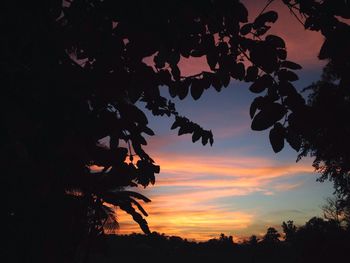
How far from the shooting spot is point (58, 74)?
223cm

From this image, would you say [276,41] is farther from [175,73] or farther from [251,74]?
[175,73]

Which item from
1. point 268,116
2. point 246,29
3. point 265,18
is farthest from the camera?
point 246,29

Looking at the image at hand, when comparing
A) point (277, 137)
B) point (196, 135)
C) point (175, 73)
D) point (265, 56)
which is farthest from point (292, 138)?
point (196, 135)

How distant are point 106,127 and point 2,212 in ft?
6.14

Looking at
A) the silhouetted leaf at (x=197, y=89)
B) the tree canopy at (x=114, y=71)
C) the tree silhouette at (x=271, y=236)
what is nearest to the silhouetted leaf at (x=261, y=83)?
the tree canopy at (x=114, y=71)

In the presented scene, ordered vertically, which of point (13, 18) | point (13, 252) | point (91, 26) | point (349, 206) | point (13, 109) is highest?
point (349, 206)

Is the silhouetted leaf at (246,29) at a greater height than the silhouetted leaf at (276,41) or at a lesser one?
greater

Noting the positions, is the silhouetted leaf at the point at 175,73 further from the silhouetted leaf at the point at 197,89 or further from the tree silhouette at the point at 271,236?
the tree silhouette at the point at 271,236

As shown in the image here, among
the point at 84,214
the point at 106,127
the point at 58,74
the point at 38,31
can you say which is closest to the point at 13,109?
the point at 58,74

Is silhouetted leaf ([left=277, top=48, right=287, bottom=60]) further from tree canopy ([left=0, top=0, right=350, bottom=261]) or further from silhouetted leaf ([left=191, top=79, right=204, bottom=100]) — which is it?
silhouetted leaf ([left=191, top=79, right=204, bottom=100])

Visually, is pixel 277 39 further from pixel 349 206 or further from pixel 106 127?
pixel 349 206

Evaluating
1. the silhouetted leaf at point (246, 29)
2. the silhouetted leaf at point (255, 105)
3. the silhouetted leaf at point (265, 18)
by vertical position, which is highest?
the silhouetted leaf at point (246, 29)

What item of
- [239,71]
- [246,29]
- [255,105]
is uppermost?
[246,29]

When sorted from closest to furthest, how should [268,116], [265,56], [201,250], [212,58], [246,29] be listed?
[268,116]
[265,56]
[246,29]
[212,58]
[201,250]
